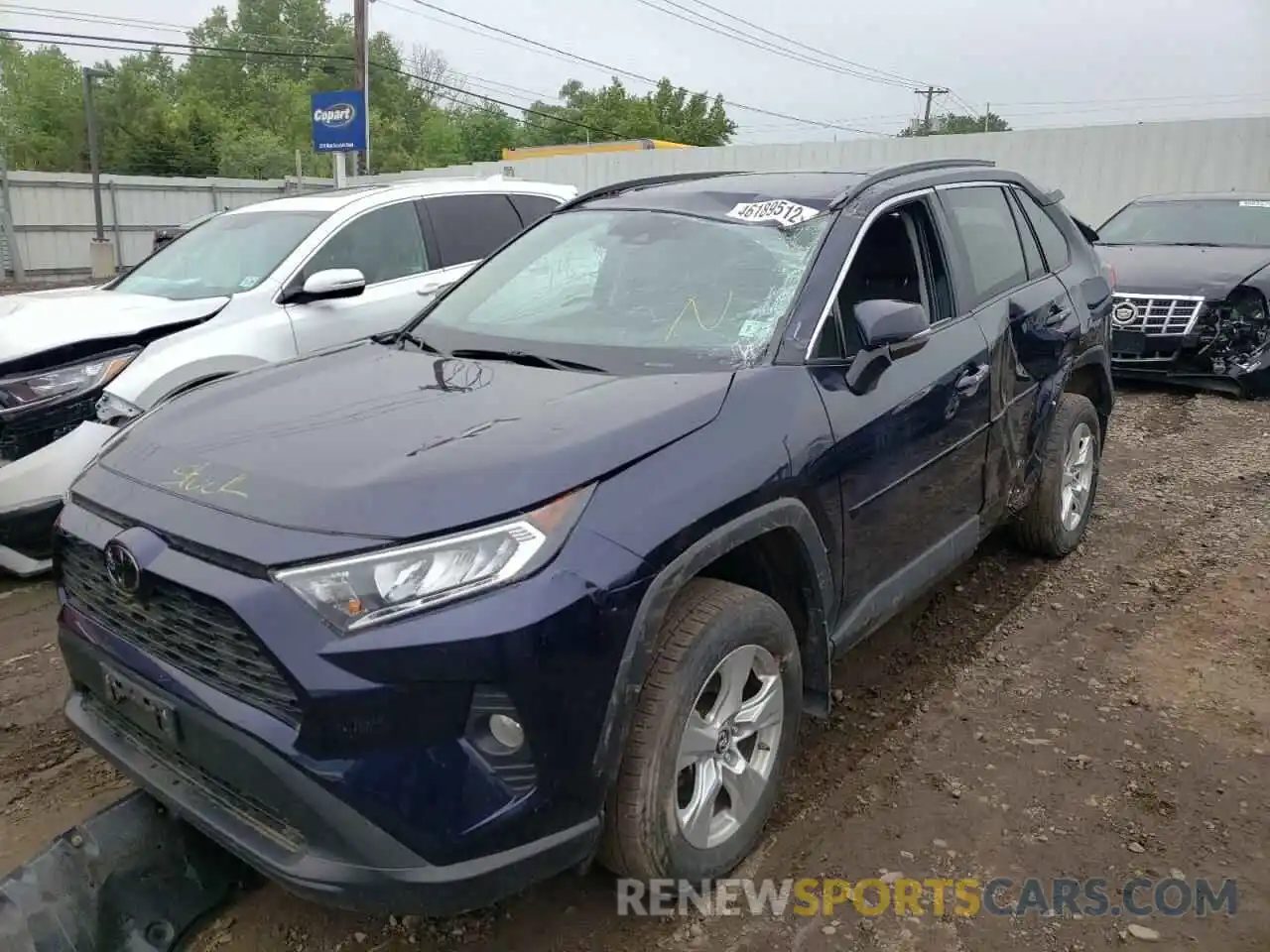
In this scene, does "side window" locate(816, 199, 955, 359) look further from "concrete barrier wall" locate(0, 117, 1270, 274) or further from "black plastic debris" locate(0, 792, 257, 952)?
"concrete barrier wall" locate(0, 117, 1270, 274)

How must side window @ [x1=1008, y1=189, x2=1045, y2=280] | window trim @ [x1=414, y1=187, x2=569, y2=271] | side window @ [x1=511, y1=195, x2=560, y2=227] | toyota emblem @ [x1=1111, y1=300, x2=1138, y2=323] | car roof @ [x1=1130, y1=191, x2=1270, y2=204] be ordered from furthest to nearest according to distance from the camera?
1. car roof @ [x1=1130, y1=191, x2=1270, y2=204]
2. toyota emblem @ [x1=1111, y1=300, x2=1138, y2=323]
3. side window @ [x1=511, y1=195, x2=560, y2=227]
4. window trim @ [x1=414, y1=187, x2=569, y2=271]
5. side window @ [x1=1008, y1=189, x2=1045, y2=280]

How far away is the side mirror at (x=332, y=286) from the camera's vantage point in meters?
5.07

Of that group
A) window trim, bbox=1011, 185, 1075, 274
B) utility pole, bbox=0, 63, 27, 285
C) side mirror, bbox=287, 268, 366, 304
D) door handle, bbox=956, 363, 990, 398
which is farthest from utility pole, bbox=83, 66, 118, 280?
door handle, bbox=956, 363, 990, 398

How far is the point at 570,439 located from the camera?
2287mm

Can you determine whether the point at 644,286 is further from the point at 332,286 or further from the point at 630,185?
the point at 332,286

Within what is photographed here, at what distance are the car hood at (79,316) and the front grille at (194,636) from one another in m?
2.71

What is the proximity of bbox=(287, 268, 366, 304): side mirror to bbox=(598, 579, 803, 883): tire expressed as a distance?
132 inches

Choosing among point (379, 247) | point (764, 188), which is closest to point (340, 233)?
point (379, 247)

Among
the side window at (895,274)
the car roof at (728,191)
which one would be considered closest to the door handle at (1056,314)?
the side window at (895,274)

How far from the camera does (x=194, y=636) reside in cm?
215

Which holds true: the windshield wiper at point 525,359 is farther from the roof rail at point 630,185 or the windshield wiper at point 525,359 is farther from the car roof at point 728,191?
the roof rail at point 630,185

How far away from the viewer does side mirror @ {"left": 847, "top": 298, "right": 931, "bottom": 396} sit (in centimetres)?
285

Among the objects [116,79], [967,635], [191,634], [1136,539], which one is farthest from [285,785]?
[116,79]

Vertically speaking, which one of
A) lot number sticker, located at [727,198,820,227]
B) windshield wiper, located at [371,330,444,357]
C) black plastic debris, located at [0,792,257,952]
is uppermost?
lot number sticker, located at [727,198,820,227]
